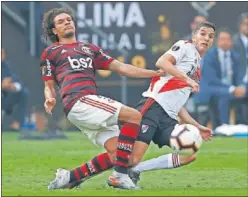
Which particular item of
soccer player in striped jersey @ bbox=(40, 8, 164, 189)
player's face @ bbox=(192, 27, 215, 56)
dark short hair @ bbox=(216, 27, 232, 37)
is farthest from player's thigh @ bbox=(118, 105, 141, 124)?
dark short hair @ bbox=(216, 27, 232, 37)

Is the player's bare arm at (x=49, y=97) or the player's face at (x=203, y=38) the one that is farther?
the player's face at (x=203, y=38)

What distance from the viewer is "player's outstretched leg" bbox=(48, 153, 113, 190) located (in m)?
10.4

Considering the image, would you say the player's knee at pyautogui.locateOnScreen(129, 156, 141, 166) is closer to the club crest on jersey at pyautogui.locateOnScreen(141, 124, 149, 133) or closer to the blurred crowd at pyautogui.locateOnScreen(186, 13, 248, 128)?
the club crest on jersey at pyautogui.locateOnScreen(141, 124, 149, 133)

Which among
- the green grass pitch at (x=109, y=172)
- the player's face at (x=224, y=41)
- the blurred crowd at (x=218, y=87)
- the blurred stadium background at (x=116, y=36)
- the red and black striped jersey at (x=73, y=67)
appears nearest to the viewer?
the green grass pitch at (x=109, y=172)

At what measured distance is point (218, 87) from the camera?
20.7 m

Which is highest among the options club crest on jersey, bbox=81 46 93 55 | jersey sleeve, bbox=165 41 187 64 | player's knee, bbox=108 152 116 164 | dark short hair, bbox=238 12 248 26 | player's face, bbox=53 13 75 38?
player's face, bbox=53 13 75 38

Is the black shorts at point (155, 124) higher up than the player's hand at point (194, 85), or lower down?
lower down

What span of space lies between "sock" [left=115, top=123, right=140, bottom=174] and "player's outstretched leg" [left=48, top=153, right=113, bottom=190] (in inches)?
5.9

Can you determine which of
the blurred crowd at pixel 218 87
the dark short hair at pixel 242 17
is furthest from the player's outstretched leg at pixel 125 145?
the dark short hair at pixel 242 17

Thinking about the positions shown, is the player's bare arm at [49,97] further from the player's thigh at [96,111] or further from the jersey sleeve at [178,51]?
the jersey sleeve at [178,51]

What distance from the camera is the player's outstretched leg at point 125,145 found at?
10.2 m

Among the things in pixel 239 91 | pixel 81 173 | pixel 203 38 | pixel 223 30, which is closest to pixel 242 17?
pixel 223 30

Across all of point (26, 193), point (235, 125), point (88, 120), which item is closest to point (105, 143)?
point (88, 120)

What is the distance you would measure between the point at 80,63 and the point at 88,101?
0.41m
